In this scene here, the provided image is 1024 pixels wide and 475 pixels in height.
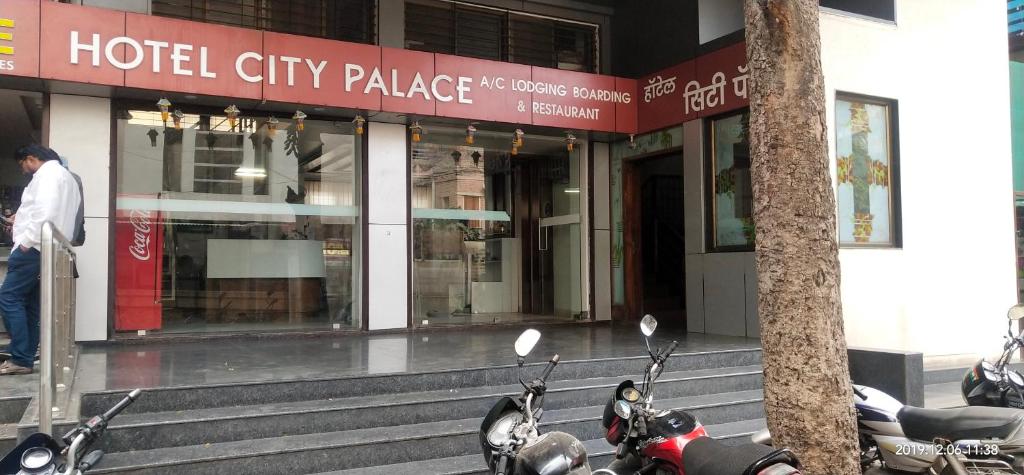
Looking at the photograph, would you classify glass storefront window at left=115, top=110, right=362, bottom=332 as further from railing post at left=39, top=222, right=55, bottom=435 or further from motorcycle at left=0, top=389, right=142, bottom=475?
motorcycle at left=0, top=389, right=142, bottom=475

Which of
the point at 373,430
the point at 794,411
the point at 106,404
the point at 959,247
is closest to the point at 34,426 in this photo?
the point at 106,404

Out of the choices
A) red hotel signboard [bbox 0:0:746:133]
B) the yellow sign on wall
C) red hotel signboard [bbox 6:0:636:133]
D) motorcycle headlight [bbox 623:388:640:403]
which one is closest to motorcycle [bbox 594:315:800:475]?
motorcycle headlight [bbox 623:388:640:403]

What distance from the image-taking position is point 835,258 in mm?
3443

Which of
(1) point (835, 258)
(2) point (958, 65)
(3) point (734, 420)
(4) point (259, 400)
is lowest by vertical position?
(3) point (734, 420)

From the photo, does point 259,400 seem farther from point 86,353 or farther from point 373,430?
point 86,353

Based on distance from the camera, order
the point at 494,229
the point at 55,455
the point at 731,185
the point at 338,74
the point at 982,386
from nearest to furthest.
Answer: the point at 55,455 < the point at 982,386 < the point at 338,74 < the point at 731,185 < the point at 494,229

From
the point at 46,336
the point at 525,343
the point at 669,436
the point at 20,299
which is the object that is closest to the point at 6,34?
the point at 20,299

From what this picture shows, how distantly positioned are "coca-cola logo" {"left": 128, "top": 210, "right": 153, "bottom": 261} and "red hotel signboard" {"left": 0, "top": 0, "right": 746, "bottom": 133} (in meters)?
1.58

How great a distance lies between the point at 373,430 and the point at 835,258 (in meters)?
3.34

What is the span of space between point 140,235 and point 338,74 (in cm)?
289

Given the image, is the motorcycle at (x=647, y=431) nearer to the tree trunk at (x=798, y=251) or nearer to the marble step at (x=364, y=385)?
the tree trunk at (x=798, y=251)

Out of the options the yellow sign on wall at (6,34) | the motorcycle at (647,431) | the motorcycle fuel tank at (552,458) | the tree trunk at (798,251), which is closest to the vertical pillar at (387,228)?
the yellow sign on wall at (6,34)

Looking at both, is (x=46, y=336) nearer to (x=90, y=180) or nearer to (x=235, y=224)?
(x=90, y=180)

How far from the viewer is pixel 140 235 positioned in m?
→ 8.07
